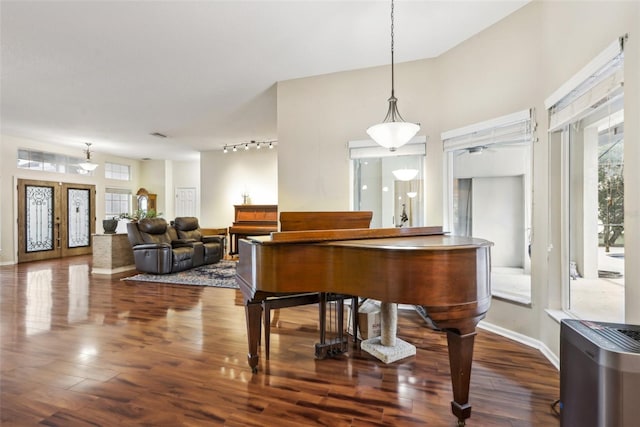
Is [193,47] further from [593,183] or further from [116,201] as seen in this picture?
[116,201]

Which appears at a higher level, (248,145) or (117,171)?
(248,145)

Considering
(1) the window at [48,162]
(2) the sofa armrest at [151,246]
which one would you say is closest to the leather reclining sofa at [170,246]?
(2) the sofa armrest at [151,246]

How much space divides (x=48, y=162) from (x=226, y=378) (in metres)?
8.57

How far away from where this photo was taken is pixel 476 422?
170 centimetres

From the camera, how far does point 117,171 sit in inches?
381

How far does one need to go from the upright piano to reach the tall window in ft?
17.9

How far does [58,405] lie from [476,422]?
2.38 m

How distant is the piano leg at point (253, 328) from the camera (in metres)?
2.18

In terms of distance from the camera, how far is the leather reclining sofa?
18.5ft

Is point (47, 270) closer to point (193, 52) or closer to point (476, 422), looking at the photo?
point (193, 52)

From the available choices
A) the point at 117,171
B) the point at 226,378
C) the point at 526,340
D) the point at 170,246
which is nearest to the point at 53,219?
the point at 117,171

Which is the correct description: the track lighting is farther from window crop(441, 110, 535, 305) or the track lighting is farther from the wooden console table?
window crop(441, 110, 535, 305)

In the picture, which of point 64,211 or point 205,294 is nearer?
point 205,294

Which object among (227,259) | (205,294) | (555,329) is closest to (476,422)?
(555,329)
